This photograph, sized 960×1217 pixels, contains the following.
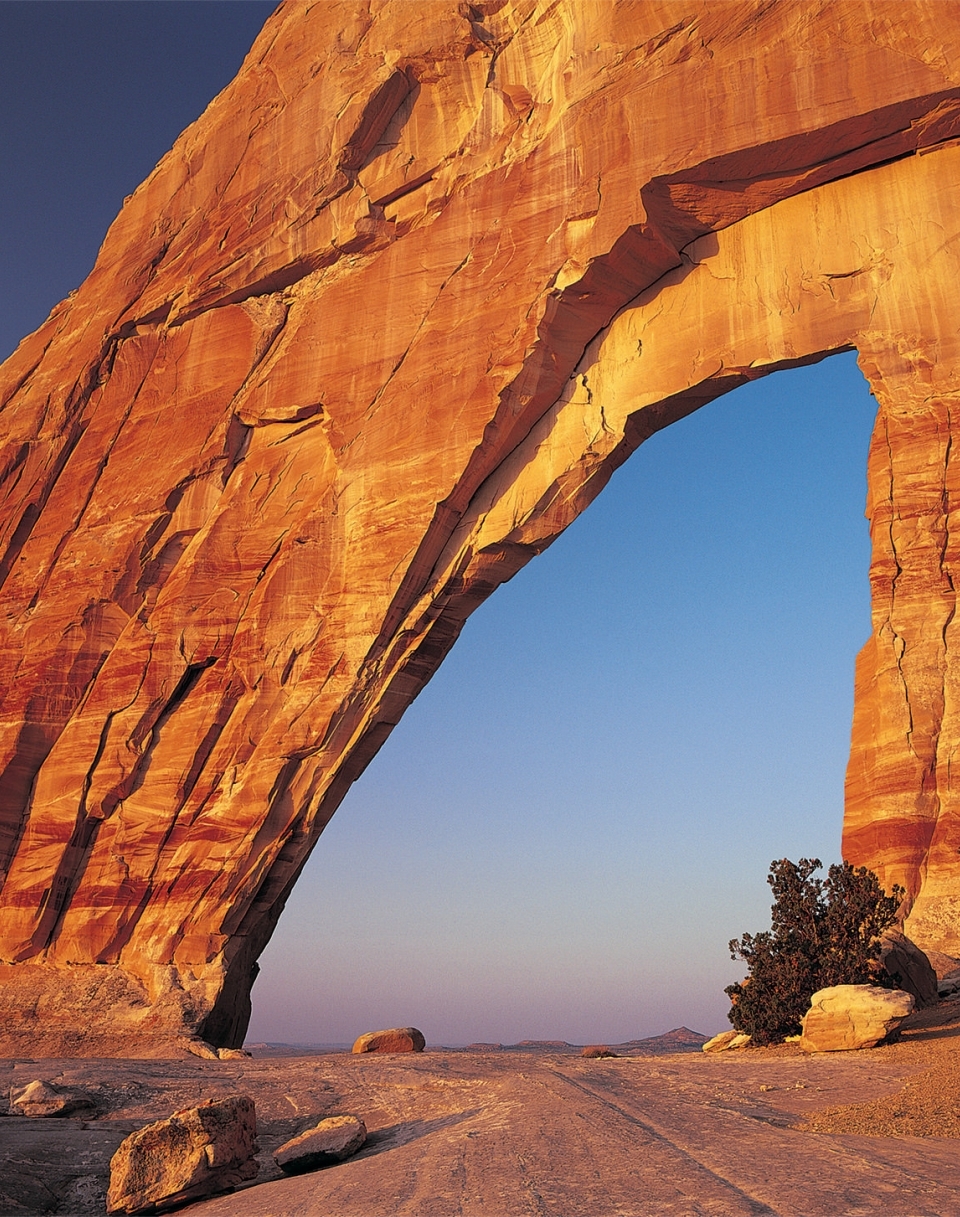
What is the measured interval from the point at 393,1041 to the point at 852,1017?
30.6ft

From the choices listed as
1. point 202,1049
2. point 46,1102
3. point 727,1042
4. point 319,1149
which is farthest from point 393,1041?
point 319,1149

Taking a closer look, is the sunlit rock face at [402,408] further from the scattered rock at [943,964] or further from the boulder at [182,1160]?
the boulder at [182,1160]

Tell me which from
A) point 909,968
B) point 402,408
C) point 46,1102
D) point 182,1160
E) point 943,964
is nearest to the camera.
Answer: point 182,1160

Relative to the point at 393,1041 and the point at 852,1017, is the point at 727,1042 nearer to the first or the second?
the point at 852,1017

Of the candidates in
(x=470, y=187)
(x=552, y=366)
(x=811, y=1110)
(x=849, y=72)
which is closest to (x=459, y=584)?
(x=552, y=366)

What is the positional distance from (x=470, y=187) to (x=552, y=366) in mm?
4250

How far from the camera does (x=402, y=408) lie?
19.4m

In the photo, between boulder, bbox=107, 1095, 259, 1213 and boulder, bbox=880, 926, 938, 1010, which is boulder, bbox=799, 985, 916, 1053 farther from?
boulder, bbox=107, 1095, 259, 1213

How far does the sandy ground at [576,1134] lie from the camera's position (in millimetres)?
5602

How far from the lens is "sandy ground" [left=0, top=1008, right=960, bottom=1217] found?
18.4ft

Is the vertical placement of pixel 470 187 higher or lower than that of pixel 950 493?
higher

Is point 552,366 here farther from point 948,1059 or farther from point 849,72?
point 948,1059

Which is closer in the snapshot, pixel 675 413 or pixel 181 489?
pixel 675 413

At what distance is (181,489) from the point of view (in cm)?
2142
